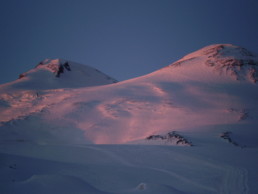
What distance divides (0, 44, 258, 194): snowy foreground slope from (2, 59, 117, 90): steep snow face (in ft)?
0.79

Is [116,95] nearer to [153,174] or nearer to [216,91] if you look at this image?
[216,91]

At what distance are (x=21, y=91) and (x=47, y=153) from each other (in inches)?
576

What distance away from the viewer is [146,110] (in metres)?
11.9

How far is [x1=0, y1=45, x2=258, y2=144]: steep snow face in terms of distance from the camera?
9.37 m

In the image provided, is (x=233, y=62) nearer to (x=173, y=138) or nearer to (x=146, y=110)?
(x=146, y=110)

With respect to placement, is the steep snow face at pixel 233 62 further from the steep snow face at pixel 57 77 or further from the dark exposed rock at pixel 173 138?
the steep snow face at pixel 57 77

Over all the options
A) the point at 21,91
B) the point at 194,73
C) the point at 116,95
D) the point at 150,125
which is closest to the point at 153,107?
the point at 150,125

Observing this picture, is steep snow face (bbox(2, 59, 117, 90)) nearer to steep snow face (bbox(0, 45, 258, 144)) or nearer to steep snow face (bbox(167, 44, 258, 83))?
steep snow face (bbox(0, 45, 258, 144))

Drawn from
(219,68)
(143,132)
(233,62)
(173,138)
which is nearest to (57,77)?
(143,132)

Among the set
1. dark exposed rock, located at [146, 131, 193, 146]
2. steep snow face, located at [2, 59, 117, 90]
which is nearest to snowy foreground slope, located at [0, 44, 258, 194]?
dark exposed rock, located at [146, 131, 193, 146]

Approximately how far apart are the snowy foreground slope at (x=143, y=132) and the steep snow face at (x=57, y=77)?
0.24 m

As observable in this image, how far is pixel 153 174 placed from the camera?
4156 mm

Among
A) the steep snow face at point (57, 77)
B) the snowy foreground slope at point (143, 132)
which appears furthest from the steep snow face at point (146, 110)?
the steep snow face at point (57, 77)

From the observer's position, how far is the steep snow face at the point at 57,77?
2044cm
